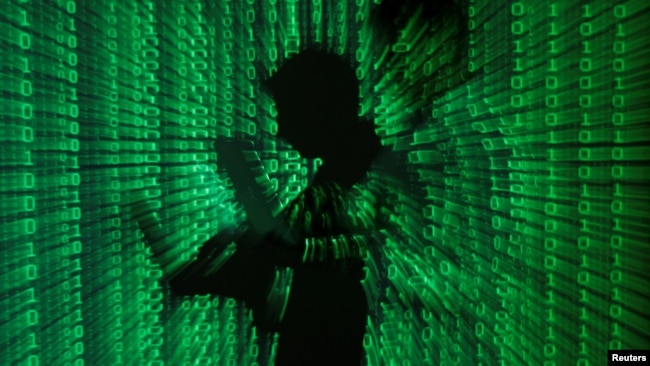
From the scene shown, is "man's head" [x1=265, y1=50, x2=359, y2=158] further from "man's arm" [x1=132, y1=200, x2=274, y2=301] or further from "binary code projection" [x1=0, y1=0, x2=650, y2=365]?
"man's arm" [x1=132, y1=200, x2=274, y2=301]

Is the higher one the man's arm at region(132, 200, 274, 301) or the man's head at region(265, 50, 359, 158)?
the man's head at region(265, 50, 359, 158)

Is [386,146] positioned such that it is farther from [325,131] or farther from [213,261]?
[213,261]

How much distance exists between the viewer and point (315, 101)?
2.67 feet

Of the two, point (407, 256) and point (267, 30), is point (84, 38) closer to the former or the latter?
point (267, 30)

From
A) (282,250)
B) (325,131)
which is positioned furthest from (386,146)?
(282,250)

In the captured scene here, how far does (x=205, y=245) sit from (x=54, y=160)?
0.77ft

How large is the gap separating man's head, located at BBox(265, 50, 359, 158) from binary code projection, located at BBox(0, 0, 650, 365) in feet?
0.05

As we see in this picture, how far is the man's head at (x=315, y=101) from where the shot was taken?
0.80m

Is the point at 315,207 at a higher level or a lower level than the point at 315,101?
lower

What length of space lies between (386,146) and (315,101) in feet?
0.39

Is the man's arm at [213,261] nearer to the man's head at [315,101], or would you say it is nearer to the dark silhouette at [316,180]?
the dark silhouette at [316,180]

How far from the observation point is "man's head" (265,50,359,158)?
0.80 metres

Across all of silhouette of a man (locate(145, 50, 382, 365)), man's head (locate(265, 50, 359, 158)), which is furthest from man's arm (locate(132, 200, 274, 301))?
man's head (locate(265, 50, 359, 158))

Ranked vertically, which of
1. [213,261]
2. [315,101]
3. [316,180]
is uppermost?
[315,101]
